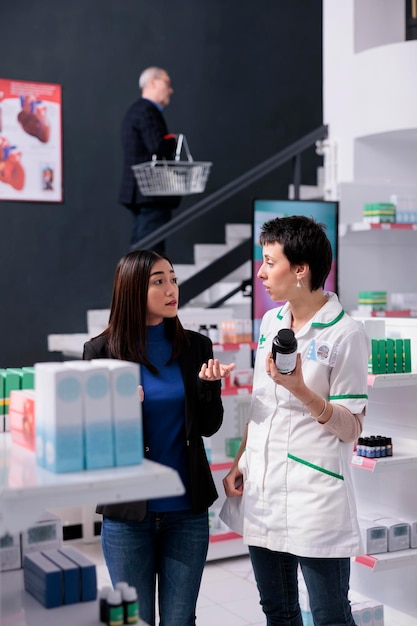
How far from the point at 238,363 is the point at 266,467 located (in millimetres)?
3022

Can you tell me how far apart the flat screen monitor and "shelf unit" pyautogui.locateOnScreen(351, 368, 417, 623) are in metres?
1.51

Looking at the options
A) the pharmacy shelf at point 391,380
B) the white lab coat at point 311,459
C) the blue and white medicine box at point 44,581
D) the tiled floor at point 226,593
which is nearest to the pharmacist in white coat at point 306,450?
the white lab coat at point 311,459

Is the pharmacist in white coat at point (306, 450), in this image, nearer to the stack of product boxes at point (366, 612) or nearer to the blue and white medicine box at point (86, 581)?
the blue and white medicine box at point (86, 581)

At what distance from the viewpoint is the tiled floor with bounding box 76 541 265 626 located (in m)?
4.62

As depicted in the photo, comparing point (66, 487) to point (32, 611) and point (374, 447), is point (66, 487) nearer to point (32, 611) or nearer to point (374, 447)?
point (32, 611)

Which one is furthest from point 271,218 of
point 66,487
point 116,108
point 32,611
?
point 66,487

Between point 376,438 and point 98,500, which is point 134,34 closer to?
point 376,438

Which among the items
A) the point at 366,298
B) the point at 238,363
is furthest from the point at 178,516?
the point at 366,298

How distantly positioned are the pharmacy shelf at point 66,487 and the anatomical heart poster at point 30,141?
5.97 m

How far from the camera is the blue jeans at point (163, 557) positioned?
2701mm

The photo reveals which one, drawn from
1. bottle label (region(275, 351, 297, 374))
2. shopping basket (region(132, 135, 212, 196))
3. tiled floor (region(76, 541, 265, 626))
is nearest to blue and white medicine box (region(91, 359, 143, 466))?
bottle label (region(275, 351, 297, 374))

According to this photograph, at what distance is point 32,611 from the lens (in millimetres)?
2424

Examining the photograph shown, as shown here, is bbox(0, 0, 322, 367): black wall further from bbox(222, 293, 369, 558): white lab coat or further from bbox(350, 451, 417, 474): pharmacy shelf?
bbox(222, 293, 369, 558): white lab coat

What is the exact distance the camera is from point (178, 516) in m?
2.72
